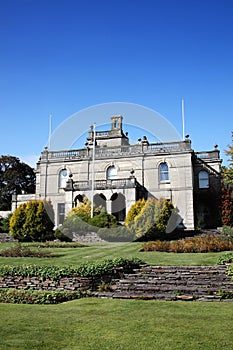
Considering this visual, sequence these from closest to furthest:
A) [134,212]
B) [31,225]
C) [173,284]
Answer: [173,284]
[31,225]
[134,212]

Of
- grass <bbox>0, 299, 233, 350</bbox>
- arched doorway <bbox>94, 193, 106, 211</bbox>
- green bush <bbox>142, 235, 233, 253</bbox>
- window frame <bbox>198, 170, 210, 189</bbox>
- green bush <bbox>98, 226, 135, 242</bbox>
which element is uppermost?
window frame <bbox>198, 170, 210, 189</bbox>

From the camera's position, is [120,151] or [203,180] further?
[120,151]

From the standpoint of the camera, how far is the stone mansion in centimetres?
3509

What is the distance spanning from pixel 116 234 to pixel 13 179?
29.6 m

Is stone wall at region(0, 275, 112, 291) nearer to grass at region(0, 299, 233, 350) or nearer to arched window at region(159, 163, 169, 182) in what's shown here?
grass at region(0, 299, 233, 350)

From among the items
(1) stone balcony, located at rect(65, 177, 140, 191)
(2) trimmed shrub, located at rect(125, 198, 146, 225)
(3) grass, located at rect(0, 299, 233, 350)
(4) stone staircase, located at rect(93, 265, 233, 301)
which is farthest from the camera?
(1) stone balcony, located at rect(65, 177, 140, 191)

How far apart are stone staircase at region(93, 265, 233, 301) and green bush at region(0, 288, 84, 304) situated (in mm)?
803

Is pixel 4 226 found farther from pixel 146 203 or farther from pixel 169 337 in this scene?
pixel 169 337

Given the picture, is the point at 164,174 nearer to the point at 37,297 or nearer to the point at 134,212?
the point at 134,212

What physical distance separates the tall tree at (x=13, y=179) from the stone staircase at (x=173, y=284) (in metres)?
41.0

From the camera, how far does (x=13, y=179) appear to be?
5300 cm

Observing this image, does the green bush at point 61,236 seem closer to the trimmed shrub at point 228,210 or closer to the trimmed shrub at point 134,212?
the trimmed shrub at point 134,212

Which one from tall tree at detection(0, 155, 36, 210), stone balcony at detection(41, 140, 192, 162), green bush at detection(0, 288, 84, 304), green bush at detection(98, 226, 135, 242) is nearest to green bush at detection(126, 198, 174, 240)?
green bush at detection(98, 226, 135, 242)

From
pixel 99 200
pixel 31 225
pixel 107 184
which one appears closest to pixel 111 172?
pixel 107 184
